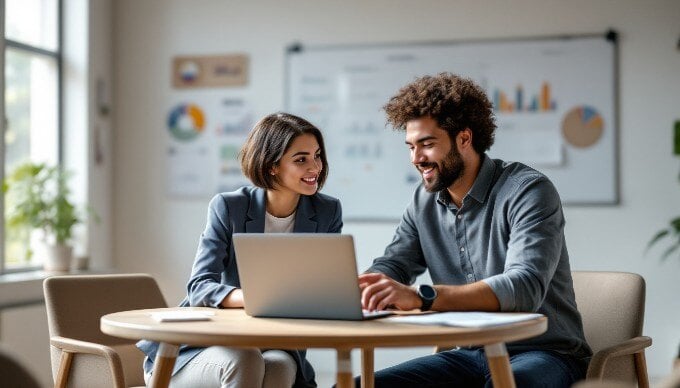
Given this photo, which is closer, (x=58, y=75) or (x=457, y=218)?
(x=457, y=218)

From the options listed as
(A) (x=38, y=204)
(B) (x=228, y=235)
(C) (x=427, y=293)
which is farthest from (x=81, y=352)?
(A) (x=38, y=204)

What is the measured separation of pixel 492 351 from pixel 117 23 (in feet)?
14.6

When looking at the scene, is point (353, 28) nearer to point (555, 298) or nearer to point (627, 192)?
point (627, 192)

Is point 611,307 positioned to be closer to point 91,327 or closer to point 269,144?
point 269,144

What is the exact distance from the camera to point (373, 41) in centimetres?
543

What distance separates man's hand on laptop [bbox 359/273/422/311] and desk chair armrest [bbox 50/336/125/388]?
748mm

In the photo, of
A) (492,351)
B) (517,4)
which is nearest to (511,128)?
(517,4)

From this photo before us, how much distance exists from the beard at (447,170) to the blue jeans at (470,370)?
1.51 ft

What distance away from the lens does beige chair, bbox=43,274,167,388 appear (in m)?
2.54

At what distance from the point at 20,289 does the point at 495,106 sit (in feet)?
8.92

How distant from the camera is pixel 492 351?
2.00 metres

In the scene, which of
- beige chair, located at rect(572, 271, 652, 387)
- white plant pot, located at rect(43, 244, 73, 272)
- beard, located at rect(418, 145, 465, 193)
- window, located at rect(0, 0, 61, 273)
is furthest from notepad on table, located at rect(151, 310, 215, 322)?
white plant pot, located at rect(43, 244, 73, 272)

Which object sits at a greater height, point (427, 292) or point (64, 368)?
point (427, 292)

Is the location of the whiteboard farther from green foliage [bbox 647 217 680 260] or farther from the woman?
the woman
